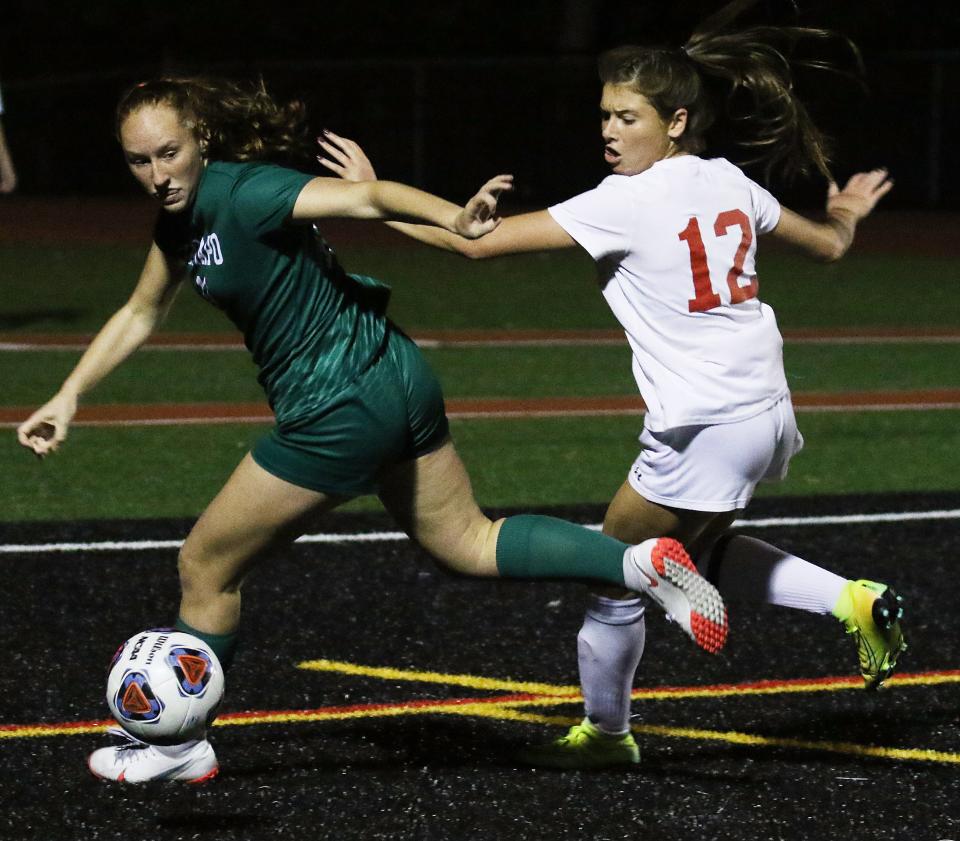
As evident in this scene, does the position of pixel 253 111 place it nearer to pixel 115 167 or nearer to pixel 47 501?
pixel 47 501

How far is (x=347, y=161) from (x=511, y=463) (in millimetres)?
5246

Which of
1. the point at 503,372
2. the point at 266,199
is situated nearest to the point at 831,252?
the point at 266,199

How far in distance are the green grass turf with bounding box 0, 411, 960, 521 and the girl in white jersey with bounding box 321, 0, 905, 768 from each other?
4.04 metres

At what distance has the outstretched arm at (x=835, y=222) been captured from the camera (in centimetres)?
528

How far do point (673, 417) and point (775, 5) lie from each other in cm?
167

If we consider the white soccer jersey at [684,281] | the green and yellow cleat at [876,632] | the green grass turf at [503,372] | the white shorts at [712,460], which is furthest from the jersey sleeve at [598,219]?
the green grass turf at [503,372]

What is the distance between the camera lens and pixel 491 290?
20172 mm

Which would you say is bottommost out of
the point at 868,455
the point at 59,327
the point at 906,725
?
the point at 59,327

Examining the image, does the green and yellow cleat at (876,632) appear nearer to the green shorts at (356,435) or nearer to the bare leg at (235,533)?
the green shorts at (356,435)

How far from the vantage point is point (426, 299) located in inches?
754

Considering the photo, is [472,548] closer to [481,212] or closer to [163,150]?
[481,212]

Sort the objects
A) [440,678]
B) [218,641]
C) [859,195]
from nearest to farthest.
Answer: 1. [218,641]
2. [859,195]
3. [440,678]

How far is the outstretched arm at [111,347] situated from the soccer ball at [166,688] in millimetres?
679

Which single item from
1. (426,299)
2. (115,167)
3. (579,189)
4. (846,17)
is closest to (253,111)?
(426,299)
